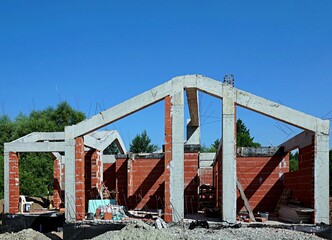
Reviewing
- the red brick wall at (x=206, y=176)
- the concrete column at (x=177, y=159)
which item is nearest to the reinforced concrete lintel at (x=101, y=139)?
the red brick wall at (x=206, y=176)

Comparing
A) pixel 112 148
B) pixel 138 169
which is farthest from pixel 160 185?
pixel 112 148

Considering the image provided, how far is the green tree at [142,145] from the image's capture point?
43.3m

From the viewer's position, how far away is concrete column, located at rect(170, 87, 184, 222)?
41.3 ft

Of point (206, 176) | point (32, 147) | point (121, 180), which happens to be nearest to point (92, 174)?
point (121, 180)

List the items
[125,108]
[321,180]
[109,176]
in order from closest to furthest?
1. [321,180]
2. [125,108]
3. [109,176]

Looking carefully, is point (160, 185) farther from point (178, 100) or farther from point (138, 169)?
point (178, 100)

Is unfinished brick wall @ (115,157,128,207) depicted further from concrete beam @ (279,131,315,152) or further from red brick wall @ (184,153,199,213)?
concrete beam @ (279,131,315,152)

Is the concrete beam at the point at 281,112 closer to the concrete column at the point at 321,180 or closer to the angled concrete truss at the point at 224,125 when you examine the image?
the angled concrete truss at the point at 224,125

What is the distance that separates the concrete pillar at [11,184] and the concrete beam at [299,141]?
10610 mm

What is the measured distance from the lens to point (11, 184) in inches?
675

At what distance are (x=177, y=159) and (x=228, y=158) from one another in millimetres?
1492

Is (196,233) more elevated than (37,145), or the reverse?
(37,145)

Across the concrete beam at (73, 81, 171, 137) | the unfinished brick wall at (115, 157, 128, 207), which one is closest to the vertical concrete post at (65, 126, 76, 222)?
the concrete beam at (73, 81, 171, 137)

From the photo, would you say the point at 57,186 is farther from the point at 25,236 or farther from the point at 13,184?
the point at 25,236
